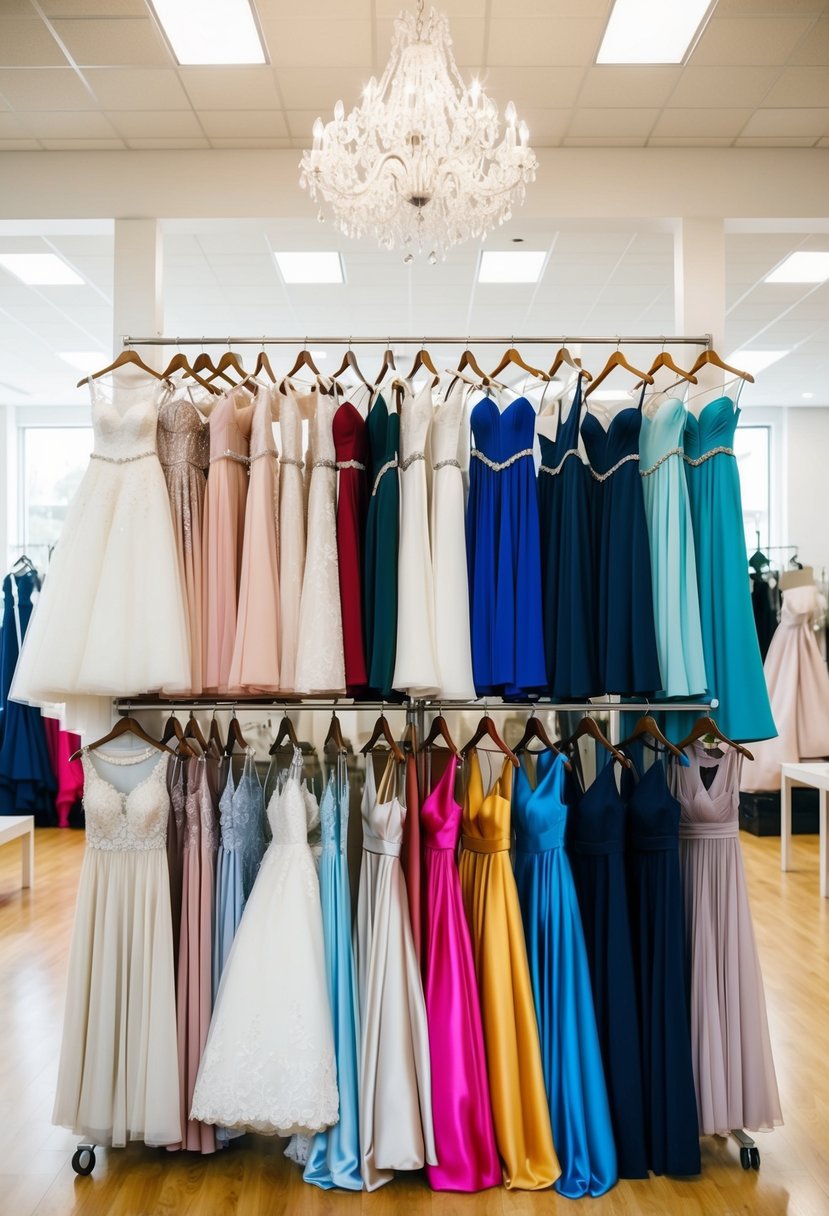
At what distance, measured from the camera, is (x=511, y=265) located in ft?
17.9

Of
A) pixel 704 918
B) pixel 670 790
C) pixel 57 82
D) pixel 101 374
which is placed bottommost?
pixel 704 918

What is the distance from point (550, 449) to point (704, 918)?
146 cm

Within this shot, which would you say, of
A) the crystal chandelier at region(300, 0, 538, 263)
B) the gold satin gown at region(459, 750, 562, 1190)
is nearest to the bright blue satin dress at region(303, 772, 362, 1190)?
the gold satin gown at region(459, 750, 562, 1190)

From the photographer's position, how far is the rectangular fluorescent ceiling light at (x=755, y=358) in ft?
24.2

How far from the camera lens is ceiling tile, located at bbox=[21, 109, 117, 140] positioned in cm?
353

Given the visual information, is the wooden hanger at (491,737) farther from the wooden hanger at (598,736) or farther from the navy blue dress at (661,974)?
the navy blue dress at (661,974)

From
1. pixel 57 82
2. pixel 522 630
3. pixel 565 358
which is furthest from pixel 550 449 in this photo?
pixel 57 82

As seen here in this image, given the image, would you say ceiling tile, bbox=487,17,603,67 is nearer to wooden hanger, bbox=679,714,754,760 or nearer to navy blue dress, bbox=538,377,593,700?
navy blue dress, bbox=538,377,593,700

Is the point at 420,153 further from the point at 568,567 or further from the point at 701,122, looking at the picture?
the point at 568,567

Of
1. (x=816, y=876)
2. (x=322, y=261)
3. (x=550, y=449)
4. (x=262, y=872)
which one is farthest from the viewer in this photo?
(x=816, y=876)

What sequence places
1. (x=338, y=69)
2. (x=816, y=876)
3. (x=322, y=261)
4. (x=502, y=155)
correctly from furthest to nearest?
1. (x=816, y=876)
2. (x=322, y=261)
3. (x=338, y=69)
4. (x=502, y=155)

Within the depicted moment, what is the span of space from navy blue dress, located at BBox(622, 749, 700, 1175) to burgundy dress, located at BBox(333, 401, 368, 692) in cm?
90

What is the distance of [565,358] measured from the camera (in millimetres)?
2832

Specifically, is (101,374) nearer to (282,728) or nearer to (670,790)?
(282,728)
